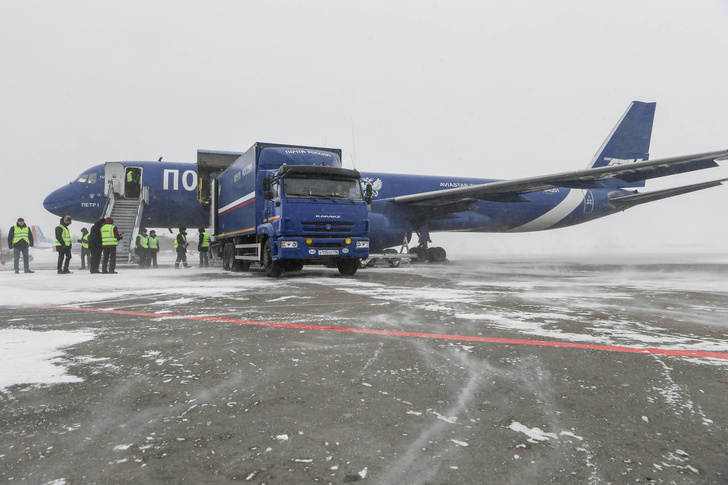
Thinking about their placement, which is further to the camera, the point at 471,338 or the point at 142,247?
the point at 142,247

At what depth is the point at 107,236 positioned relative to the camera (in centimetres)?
1388

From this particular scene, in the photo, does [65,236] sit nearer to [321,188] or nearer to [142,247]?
[142,247]

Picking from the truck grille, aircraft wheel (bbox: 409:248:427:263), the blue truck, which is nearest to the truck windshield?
the blue truck

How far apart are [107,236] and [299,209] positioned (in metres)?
6.81

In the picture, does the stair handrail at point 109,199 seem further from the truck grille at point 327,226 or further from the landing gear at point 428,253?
the landing gear at point 428,253

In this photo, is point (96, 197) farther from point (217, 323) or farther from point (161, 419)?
point (161, 419)

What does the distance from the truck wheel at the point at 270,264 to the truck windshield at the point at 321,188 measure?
1.51 m

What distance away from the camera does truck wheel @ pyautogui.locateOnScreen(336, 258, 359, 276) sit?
39.9 feet

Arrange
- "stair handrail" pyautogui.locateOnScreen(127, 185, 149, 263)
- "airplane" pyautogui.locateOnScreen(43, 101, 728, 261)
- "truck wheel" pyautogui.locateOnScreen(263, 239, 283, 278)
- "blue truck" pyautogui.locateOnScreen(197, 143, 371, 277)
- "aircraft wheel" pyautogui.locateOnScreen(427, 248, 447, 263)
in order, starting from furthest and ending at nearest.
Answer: "aircraft wheel" pyautogui.locateOnScreen(427, 248, 447, 263), "stair handrail" pyautogui.locateOnScreen(127, 185, 149, 263), "airplane" pyautogui.locateOnScreen(43, 101, 728, 261), "truck wheel" pyautogui.locateOnScreen(263, 239, 283, 278), "blue truck" pyautogui.locateOnScreen(197, 143, 371, 277)

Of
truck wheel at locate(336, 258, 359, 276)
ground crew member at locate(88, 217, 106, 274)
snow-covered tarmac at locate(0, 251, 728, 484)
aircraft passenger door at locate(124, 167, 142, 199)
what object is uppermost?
aircraft passenger door at locate(124, 167, 142, 199)

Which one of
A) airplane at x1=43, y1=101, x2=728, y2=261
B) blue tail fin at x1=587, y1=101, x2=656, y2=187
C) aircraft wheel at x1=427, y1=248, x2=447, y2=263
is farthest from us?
blue tail fin at x1=587, y1=101, x2=656, y2=187

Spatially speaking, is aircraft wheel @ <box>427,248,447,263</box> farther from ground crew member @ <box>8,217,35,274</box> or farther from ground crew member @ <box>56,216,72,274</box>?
ground crew member @ <box>8,217,35,274</box>

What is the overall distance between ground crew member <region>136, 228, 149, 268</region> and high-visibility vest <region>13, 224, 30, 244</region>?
349 centimetres

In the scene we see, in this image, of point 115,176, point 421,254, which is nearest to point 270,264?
point 115,176
